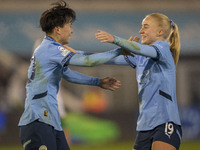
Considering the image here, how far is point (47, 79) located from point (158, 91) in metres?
1.16

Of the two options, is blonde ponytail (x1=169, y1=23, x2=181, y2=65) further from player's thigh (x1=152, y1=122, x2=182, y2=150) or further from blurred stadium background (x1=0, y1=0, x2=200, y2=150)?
blurred stadium background (x1=0, y1=0, x2=200, y2=150)

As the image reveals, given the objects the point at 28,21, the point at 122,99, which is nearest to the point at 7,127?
the point at 122,99

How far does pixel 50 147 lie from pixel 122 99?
37.4 ft

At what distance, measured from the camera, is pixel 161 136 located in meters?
4.33

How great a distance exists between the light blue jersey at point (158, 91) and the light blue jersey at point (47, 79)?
0.47 metres

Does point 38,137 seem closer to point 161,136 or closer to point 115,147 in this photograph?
point 161,136

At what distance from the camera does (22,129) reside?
4.27 metres

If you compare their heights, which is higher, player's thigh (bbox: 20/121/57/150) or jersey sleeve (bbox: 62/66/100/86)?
jersey sleeve (bbox: 62/66/100/86)

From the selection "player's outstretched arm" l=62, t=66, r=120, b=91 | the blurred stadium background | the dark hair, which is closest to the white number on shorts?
"player's outstretched arm" l=62, t=66, r=120, b=91

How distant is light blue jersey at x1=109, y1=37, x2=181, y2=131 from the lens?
4453 mm

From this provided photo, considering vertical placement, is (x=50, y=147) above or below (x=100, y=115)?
above

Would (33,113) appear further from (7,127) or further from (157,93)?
(7,127)

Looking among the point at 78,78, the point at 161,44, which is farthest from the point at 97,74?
the point at 161,44

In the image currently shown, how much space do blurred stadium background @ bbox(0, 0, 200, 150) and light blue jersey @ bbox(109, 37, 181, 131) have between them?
6.25m
